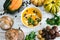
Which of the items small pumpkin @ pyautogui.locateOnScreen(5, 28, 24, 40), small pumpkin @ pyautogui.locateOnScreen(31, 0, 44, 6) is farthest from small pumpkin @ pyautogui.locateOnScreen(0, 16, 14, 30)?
small pumpkin @ pyautogui.locateOnScreen(31, 0, 44, 6)

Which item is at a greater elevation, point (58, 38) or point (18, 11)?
point (18, 11)

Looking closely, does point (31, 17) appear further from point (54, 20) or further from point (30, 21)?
point (54, 20)

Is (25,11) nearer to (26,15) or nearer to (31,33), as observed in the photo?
(26,15)

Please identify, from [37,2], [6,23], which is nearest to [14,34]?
[6,23]

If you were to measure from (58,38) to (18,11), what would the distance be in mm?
269

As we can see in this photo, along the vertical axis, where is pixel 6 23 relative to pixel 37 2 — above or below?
below

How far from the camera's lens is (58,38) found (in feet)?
5.47

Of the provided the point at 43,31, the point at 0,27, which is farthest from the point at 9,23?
the point at 43,31

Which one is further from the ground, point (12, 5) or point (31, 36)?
point (12, 5)

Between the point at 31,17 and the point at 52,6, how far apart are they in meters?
0.13

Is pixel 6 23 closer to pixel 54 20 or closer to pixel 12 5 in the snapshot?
pixel 12 5

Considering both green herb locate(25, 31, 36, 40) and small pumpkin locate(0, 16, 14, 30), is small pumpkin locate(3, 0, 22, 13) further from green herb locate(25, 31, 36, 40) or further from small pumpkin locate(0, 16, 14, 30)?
green herb locate(25, 31, 36, 40)

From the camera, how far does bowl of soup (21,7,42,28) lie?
1.69m

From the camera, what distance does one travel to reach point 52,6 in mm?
1667
